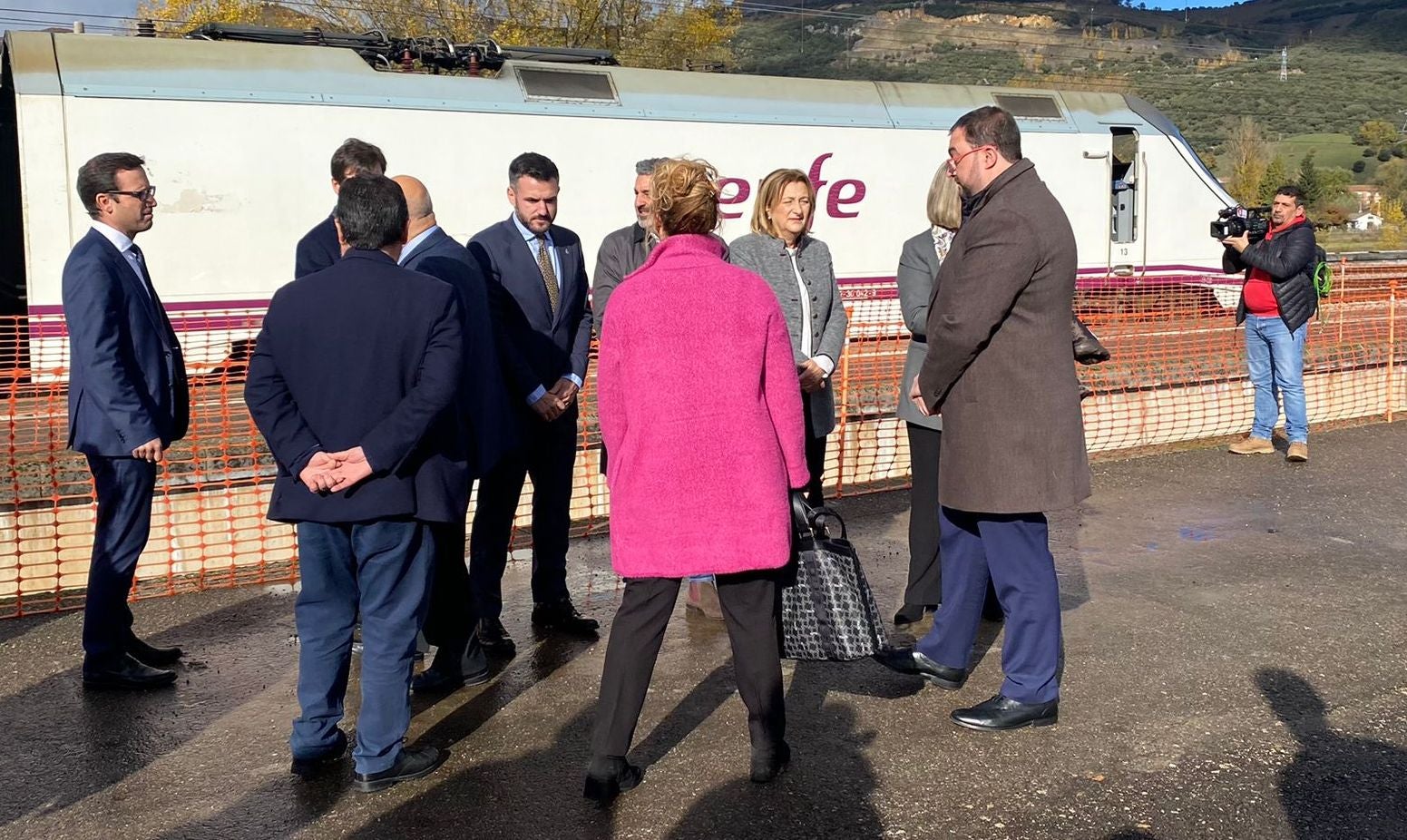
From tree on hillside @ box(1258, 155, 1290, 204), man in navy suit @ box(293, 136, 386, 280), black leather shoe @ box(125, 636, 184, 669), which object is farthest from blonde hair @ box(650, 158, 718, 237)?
tree on hillside @ box(1258, 155, 1290, 204)

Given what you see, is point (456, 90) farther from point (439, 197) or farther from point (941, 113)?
point (941, 113)

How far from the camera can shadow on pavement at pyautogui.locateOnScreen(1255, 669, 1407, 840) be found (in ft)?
11.2

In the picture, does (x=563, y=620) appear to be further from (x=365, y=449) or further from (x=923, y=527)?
(x=365, y=449)

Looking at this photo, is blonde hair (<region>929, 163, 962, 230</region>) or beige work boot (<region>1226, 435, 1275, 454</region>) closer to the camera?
blonde hair (<region>929, 163, 962, 230</region>)

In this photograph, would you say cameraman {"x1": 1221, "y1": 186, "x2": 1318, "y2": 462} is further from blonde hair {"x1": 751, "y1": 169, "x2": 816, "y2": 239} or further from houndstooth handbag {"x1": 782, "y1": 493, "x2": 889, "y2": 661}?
houndstooth handbag {"x1": 782, "y1": 493, "x2": 889, "y2": 661}

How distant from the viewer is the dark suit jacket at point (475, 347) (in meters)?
4.45

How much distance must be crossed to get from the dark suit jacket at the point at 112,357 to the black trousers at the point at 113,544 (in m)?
0.13

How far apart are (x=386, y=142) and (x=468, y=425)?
9512mm

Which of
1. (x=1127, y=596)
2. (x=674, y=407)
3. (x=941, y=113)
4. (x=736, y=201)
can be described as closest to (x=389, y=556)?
(x=674, y=407)

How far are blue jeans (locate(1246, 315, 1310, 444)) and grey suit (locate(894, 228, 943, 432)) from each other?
497 cm

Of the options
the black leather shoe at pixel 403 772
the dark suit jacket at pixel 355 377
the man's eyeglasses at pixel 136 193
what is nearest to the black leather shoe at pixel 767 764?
the black leather shoe at pixel 403 772

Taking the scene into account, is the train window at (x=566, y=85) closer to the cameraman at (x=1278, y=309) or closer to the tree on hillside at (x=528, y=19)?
the cameraman at (x=1278, y=309)

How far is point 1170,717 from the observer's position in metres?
4.24

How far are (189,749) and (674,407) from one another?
211cm
